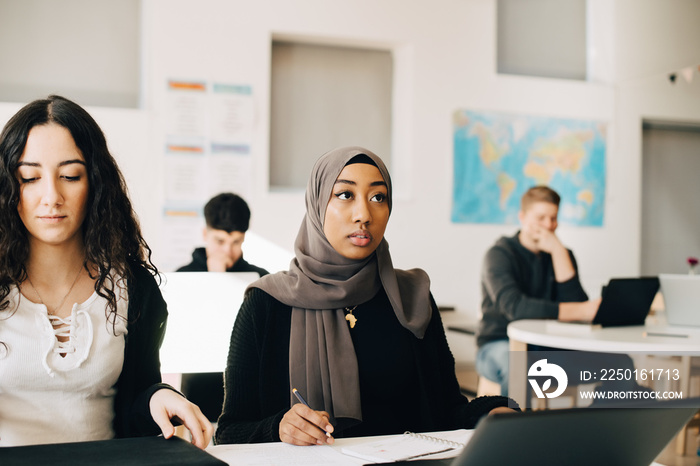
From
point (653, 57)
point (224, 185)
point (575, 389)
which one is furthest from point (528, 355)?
point (653, 57)

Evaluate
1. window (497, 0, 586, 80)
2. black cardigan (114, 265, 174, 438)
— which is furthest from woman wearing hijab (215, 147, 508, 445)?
window (497, 0, 586, 80)

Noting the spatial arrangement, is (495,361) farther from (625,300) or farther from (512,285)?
(625,300)

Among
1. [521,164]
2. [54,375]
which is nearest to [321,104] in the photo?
[521,164]

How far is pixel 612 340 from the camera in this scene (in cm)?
239

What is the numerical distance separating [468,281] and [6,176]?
402cm

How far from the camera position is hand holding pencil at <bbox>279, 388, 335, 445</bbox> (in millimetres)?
1205

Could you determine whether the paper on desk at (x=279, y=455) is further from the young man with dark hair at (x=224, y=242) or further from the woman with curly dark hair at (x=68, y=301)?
the young man with dark hair at (x=224, y=242)

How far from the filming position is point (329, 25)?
4.57 meters

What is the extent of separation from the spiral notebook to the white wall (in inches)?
130

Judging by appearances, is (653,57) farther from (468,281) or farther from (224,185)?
(224,185)

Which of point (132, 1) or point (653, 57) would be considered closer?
point (132, 1)

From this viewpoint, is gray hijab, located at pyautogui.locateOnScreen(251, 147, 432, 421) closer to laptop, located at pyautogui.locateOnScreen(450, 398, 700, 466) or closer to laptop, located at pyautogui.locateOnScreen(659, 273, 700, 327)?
laptop, located at pyautogui.locateOnScreen(450, 398, 700, 466)

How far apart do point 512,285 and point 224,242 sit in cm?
137

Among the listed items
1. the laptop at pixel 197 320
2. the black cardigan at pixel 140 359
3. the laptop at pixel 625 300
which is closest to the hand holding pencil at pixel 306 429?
the black cardigan at pixel 140 359
